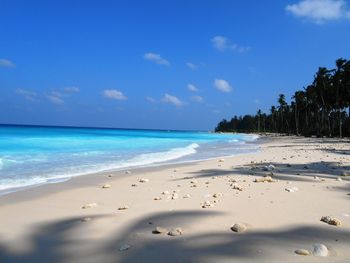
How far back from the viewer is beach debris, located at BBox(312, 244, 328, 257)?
4.35m

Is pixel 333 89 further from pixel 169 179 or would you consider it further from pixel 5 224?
pixel 5 224

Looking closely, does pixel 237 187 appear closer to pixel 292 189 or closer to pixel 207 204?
pixel 292 189

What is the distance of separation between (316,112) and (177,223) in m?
94.3

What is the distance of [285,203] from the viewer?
23.9 ft

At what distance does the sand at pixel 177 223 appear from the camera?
4.61 metres

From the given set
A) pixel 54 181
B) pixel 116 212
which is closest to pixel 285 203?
pixel 116 212

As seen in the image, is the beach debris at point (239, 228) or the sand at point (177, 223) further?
the beach debris at point (239, 228)

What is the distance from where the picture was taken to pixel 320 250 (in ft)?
14.5

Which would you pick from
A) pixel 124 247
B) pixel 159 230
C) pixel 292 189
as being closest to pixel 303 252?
pixel 159 230

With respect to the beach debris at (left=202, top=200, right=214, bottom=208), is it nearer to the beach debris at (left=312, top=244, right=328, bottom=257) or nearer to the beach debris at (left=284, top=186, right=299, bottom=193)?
the beach debris at (left=284, top=186, right=299, bottom=193)

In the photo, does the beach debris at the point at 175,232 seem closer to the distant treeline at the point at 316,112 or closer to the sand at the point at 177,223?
the sand at the point at 177,223

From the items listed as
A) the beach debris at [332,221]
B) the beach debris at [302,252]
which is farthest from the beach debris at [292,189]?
the beach debris at [302,252]

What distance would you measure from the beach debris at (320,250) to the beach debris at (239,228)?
3.56 ft

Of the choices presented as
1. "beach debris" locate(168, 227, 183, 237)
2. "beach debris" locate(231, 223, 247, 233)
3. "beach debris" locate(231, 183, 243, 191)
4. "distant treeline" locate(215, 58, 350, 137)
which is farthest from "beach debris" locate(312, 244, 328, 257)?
"distant treeline" locate(215, 58, 350, 137)
